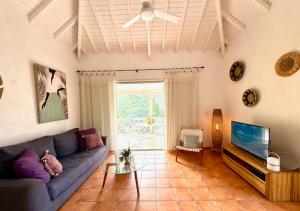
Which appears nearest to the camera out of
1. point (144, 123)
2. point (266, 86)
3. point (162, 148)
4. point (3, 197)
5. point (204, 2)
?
point (3, 197)

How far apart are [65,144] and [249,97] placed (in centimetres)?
376

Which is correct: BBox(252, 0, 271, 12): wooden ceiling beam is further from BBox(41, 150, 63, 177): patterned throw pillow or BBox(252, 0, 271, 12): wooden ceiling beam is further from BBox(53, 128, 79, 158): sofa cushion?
BBox(53, 128, 79, 158): sofa cushion

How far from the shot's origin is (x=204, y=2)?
3.21 m

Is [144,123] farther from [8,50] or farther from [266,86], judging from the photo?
[8,50]

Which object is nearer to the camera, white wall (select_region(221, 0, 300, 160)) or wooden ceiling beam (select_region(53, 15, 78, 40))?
white wall (select_region(221, 0, 300, 160))

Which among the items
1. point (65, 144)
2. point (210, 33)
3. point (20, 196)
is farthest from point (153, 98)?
point (20, 196)

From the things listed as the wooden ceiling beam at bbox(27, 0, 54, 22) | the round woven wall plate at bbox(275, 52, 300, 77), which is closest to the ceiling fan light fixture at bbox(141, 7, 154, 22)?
the wooden ceiling beam at bbox(27, 0, 54, 22)

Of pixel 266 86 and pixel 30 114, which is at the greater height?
pixel 266 86

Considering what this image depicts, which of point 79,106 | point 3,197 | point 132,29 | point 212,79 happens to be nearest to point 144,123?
point 79,106

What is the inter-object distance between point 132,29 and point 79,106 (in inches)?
98.4

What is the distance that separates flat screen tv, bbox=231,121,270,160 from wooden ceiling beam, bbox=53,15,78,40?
12.9 ft

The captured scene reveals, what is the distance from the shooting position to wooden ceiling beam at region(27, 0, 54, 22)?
2775mm

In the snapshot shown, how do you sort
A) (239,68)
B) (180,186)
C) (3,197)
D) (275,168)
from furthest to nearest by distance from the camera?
1. (239,68)
2. (180,186)
3. (275,168)
4. (3,197)

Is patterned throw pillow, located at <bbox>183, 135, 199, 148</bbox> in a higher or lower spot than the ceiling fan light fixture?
lower
